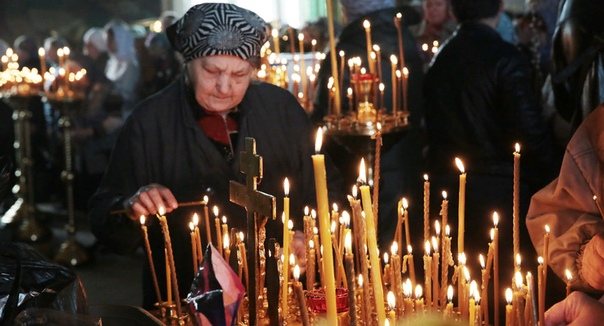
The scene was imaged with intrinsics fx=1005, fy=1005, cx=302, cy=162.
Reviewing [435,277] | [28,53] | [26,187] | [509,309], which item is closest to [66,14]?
[28,53]

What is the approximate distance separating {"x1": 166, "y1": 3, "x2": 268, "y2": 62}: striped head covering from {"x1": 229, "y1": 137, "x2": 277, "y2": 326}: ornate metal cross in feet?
2.87

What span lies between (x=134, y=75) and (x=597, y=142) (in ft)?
21.6

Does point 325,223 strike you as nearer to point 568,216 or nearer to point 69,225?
point 568,216

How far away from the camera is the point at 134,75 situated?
841 centimetres

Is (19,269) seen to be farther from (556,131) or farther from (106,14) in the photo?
(106,14)

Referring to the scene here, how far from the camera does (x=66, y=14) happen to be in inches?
591

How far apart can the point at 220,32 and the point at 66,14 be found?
12893 mm

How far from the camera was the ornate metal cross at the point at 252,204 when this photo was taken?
1.74 meters

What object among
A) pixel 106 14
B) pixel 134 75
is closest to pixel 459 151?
pixel 134 75

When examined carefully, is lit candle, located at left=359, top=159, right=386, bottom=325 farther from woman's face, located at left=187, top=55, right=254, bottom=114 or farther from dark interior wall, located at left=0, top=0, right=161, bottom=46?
dark interior wall, located at left=0, top=0, right=161, bottom=46

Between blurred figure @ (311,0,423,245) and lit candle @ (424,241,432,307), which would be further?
blurred figure @ (311,0,423,245)

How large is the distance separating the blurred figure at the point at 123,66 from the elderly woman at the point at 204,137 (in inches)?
205

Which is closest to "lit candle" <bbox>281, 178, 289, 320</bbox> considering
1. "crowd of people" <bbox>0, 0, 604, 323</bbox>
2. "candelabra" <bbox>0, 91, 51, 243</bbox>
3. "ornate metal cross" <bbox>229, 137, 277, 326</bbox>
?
"ornate metal cross" <bbox>229, 137, 277, 326</bbox>

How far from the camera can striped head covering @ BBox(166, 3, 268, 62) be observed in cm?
268
